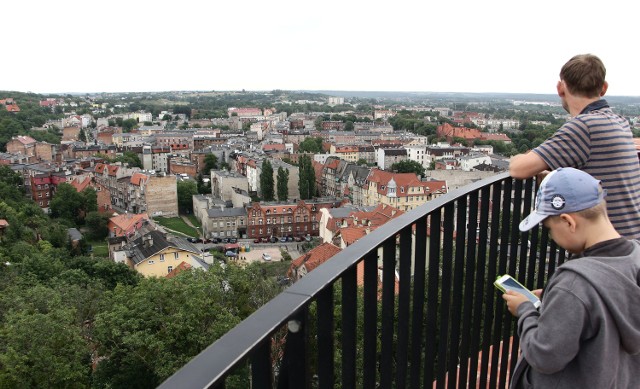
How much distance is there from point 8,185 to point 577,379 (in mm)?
50142

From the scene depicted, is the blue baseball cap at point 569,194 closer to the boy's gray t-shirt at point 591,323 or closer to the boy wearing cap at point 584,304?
the boy wearing cap at point 584,304

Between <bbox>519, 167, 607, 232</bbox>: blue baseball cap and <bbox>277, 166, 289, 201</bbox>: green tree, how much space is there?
4340 cm

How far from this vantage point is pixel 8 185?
145ft

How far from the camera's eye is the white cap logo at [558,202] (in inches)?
61.9

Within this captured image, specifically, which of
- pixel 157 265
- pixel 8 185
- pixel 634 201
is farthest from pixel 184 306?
pixel 8 185

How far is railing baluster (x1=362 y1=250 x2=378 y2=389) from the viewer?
4.89 ft

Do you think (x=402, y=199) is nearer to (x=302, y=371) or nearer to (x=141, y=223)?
(x=141, y=223)

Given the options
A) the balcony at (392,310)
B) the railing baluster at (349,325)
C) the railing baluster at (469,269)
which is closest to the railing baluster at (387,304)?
the balcony at (392,310)

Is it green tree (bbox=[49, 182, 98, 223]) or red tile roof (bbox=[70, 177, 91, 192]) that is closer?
green tree (bbox=[49, 182, 98, 223])

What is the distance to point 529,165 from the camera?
2064 millimetres

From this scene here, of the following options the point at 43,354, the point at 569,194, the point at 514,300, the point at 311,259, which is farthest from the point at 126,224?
the point at 569,194

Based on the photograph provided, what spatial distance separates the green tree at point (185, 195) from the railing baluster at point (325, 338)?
4672 centimetres

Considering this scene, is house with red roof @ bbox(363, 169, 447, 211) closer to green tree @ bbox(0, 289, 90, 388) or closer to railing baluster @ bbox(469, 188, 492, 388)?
green tree @ bbox(0, 289, 90, 388)

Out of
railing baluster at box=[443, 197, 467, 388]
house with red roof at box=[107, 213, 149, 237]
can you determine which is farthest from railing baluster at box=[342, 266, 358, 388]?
house with red roof at box=[107, 213, 149, 237]
